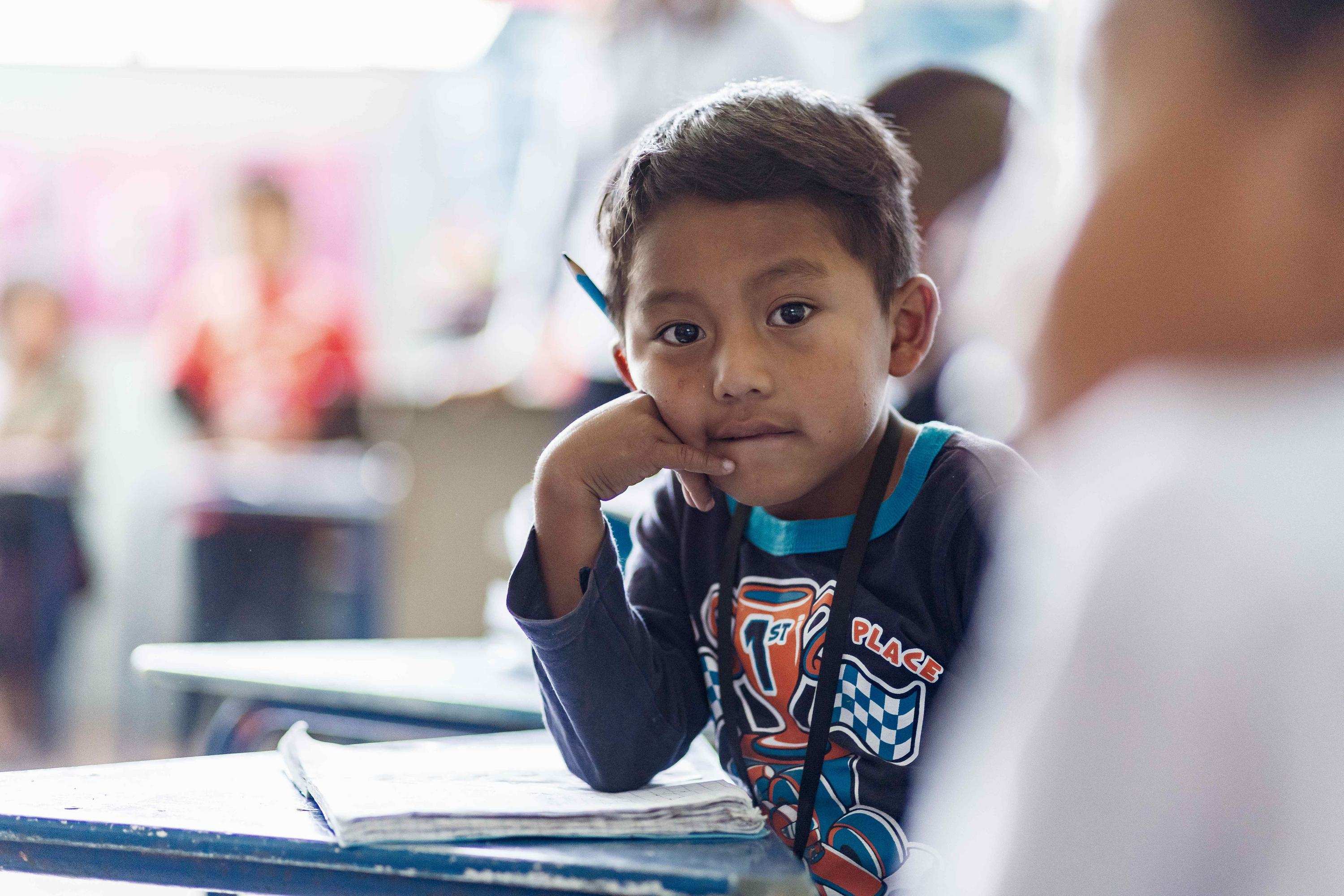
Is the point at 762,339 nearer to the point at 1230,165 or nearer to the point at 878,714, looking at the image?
the point at 878,714

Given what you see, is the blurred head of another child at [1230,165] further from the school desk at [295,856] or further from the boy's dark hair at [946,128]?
the boy's dark hair at [946,128]

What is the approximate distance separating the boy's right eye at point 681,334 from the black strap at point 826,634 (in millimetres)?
183

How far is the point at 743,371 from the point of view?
0.88 m

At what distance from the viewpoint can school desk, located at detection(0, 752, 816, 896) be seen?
2.27 ft

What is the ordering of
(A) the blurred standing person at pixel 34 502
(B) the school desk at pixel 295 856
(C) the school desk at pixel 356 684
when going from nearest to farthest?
(B) the school desk at pixel 295 856, (C) the school desk at pixel 356 684, (A) the blurred standing person at pixel 34 502

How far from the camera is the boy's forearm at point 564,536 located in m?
0.90

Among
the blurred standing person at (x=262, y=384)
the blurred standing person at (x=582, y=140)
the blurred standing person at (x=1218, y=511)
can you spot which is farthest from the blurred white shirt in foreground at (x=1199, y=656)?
the blurred standing person at (x=262, y=384)

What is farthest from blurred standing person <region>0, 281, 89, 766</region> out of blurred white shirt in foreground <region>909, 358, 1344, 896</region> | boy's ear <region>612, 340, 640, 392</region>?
blurred white shirt in foreground <region>909, 358, 1344, 896</region>

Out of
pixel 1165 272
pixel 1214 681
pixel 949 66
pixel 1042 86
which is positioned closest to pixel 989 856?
pixel 1214 681

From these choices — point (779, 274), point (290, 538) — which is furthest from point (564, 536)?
point (290, 538)

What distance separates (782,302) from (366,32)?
13.0 feet

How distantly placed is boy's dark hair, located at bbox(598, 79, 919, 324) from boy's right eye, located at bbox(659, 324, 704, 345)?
0.08m

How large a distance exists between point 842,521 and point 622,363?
282 mm

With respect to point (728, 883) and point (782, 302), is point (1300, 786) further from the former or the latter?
point (782, 302)
